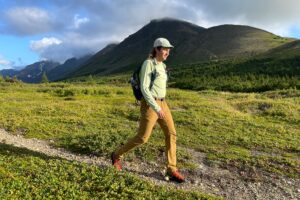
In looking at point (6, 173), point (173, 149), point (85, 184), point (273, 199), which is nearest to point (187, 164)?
point (173, 149)

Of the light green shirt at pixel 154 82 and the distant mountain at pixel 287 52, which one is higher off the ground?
the distant mountain at pixel 287 52

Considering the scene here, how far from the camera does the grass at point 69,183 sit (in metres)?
10.4

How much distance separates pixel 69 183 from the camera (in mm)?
11102

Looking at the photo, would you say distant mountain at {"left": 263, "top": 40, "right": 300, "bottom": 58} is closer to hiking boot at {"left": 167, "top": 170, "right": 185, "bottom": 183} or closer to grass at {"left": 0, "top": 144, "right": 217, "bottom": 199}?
hiking boot at {"left": 167, "top": 170, "right": 185, "bottom": 183}

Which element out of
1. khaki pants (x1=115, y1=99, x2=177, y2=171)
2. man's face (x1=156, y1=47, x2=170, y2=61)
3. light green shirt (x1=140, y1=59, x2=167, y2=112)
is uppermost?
man's face (x1=156, y1=47, x2=170, y2=61)

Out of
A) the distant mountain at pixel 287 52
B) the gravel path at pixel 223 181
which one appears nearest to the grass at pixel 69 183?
the gravel path at pixel 223 181

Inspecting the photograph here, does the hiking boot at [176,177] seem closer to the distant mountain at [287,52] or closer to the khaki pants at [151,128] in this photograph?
the khaki pants at [151,128]

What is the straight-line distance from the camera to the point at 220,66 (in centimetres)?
15488

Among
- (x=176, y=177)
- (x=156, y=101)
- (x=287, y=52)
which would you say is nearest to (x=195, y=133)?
(x=176, y=177)

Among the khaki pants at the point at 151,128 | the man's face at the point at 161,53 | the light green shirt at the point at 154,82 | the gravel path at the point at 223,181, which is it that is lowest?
the gravel path at the point at 223,181

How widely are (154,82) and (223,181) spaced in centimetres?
390

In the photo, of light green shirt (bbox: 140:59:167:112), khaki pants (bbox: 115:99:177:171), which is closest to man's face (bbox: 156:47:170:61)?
light green shirt (bbox: 140:59:167:112)

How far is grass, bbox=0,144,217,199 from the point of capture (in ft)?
34.3

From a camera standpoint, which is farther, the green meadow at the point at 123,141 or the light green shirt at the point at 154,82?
the light green shirt at the point at 154,82
